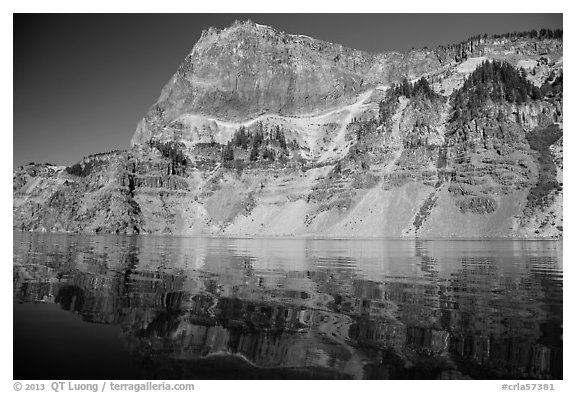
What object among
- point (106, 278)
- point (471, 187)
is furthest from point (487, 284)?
point (471, 187)

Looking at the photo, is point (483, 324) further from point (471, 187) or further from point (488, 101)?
point (488, 101)

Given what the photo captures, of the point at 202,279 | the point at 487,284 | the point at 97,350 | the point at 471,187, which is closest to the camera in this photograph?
the point at 97,350
